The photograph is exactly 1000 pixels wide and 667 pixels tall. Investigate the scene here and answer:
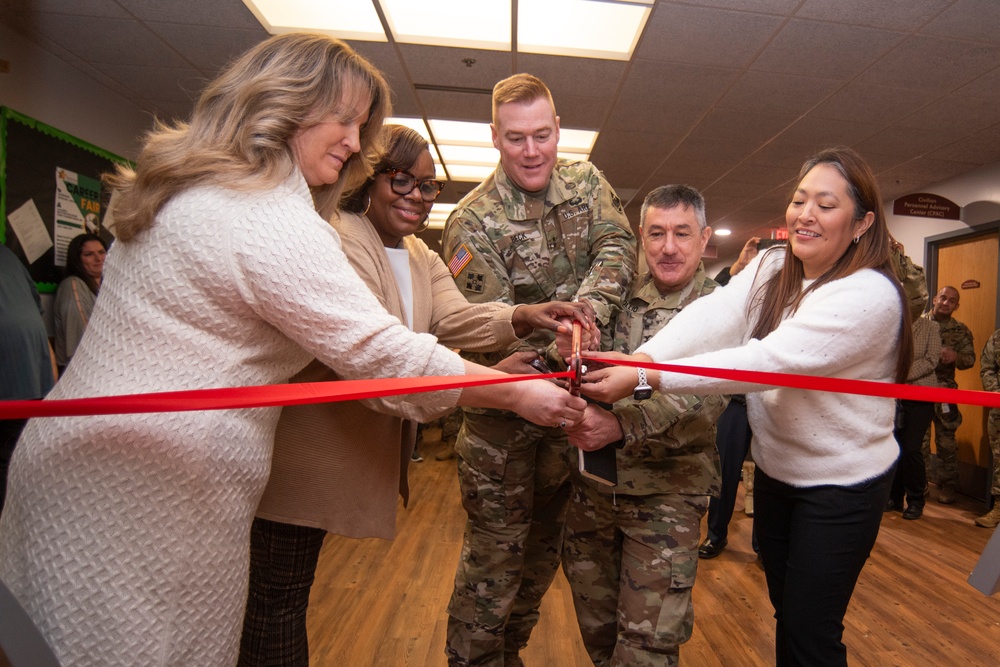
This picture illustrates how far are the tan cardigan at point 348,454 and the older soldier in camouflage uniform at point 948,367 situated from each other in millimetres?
6100

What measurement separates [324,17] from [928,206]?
6.09 metres

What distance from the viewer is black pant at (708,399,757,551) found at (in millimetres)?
4059

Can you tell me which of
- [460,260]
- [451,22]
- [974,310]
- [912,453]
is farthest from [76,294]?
[974,310]

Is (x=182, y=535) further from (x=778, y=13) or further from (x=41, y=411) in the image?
(x=778, y=13)

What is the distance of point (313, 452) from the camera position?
152cm

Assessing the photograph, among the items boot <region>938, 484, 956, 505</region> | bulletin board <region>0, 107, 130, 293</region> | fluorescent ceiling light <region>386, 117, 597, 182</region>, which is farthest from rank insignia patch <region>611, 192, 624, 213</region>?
boot <region>938, 484, 956, 505</region>

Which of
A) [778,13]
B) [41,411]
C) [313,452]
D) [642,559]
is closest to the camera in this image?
[41,411]

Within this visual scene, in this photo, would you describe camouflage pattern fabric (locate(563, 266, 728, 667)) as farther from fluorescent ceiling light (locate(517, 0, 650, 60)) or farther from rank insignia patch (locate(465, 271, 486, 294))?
fluorescent ceiling light (locate(517, 0, 650, 60))

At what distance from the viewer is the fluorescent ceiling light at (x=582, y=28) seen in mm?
4133

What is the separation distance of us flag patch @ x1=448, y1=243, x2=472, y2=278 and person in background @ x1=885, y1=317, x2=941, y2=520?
440 centimetres

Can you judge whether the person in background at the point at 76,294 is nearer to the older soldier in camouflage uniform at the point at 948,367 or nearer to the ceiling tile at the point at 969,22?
the ceiling tile at the point at 969,22

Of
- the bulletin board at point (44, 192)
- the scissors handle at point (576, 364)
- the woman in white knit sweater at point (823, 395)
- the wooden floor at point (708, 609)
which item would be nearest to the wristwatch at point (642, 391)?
the woman in white knit sweater at point (823, 395)

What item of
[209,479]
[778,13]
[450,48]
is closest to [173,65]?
[450,48]

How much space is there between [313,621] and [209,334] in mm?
2249
